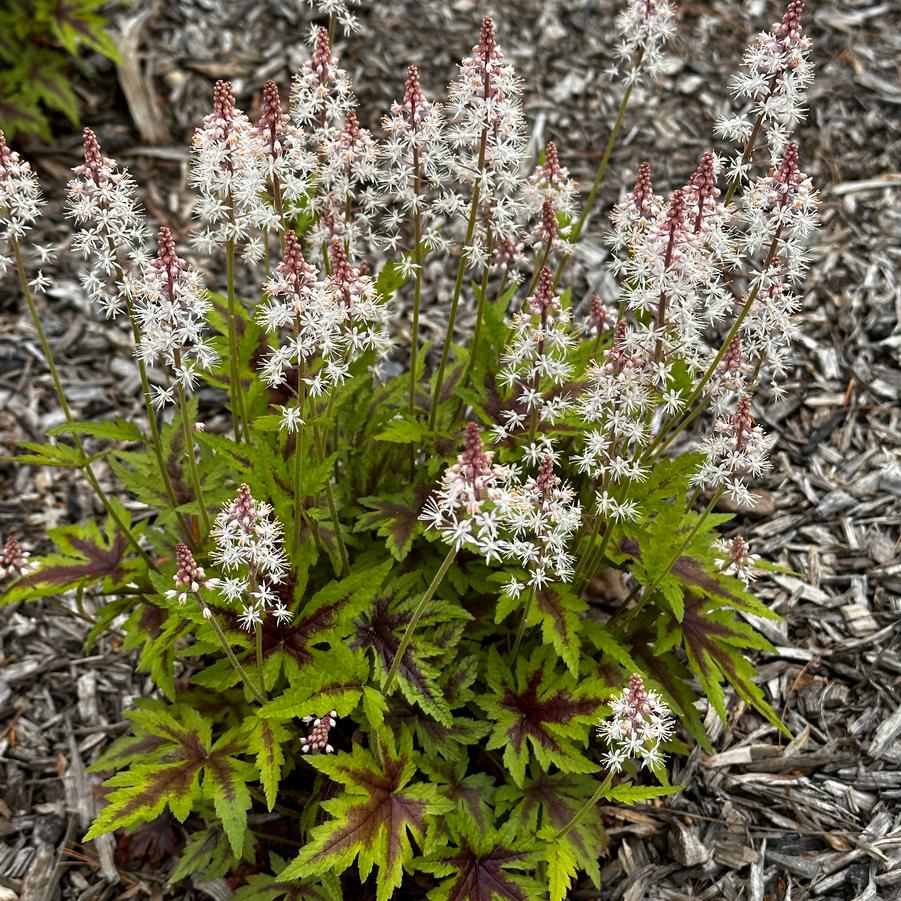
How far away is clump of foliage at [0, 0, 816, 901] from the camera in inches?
157

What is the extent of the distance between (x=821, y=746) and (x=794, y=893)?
91 cm

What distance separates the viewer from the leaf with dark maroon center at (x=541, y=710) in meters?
A: 4.53

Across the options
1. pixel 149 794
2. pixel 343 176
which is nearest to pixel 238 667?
pixel 149 794

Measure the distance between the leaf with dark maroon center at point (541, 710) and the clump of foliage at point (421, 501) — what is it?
0.05ft

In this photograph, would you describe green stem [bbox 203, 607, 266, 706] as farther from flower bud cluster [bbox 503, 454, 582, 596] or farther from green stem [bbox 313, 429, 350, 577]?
flower bud cluster [bbox 503, 454, 582, 596]

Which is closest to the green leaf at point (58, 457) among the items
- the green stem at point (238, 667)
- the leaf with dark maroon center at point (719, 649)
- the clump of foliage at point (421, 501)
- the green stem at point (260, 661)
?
the clump of foliage at point (421, 501)

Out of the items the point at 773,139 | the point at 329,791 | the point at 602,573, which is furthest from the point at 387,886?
the point at 773,139

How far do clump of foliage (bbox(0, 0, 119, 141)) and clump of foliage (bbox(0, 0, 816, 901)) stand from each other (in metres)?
4.25

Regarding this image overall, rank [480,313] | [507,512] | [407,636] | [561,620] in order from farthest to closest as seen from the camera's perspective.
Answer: [480,313] < [561,620] < [407,636] < [507,512]

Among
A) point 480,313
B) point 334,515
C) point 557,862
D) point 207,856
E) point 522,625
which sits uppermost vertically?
point 480,313

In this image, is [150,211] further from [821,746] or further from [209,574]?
[821,746]

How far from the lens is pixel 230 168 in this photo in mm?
4074

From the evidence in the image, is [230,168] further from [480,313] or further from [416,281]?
[480,313]

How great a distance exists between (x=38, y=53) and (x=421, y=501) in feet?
20.9
